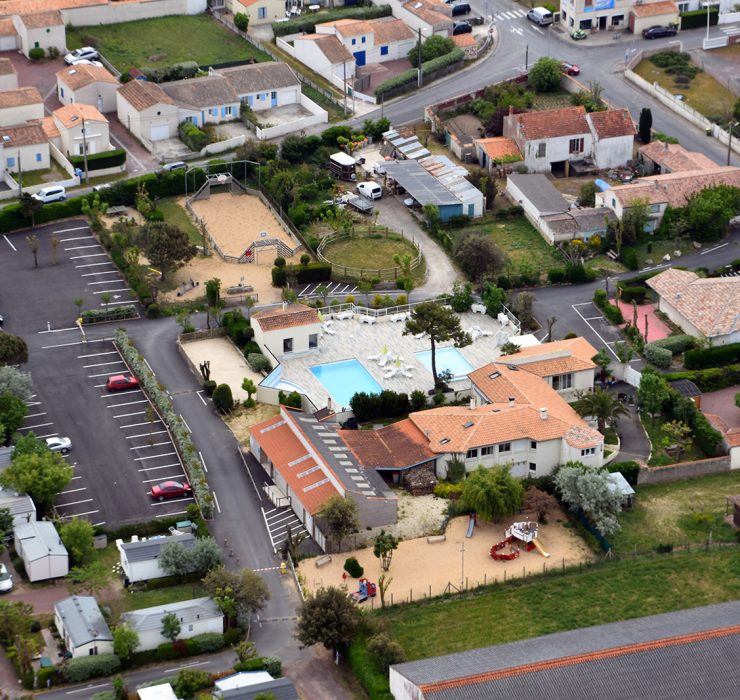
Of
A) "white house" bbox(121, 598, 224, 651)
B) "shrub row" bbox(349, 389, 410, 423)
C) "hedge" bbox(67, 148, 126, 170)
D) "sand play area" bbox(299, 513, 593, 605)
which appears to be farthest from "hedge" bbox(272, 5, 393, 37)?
"white house" bbox(121, 598, 224, 651)

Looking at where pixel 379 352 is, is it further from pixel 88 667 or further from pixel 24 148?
pixel 24 148

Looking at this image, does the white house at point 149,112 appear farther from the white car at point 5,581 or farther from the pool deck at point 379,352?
the white car at point 5,581

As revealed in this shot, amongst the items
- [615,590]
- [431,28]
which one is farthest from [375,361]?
[431,28]

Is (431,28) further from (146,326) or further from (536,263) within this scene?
(146,326)

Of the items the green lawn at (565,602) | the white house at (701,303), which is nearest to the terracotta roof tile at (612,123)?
the white house at (701,303)

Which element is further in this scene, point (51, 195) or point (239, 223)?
point (51, 195)

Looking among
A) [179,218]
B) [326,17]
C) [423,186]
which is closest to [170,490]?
[179,218]
